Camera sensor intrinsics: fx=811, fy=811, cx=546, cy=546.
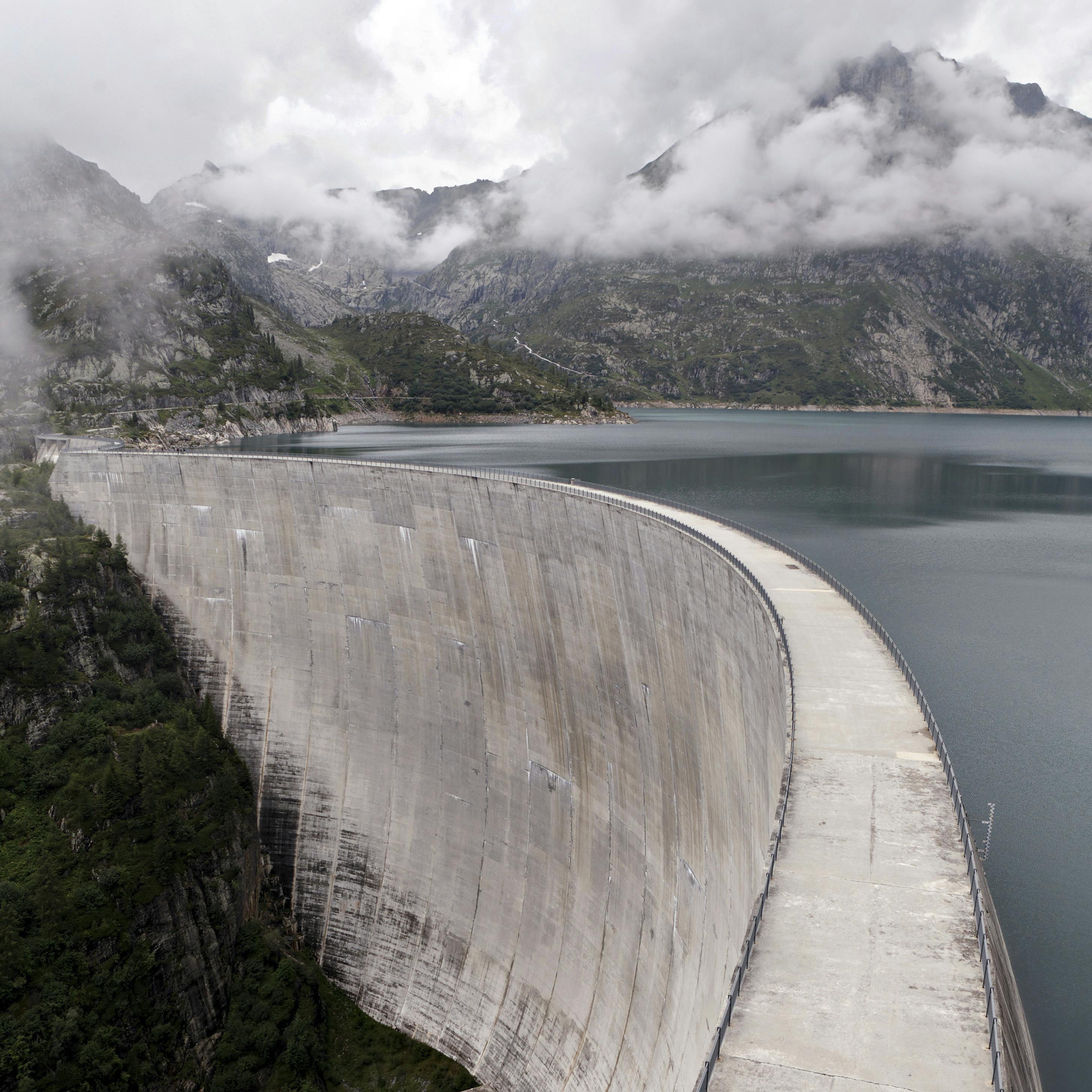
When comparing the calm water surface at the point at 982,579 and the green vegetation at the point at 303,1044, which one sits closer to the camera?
the calm water surface at the point at 982,579

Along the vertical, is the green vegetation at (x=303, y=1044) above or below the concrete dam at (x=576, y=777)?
below

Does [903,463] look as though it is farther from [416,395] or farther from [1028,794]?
[416,395]

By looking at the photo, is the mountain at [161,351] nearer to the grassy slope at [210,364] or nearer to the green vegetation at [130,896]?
the grassy slope at [210,364]

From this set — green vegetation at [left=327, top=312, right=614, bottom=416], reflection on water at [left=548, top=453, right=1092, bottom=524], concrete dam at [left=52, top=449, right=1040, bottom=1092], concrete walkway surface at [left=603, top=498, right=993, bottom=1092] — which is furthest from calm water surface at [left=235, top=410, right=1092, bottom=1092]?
green vegetation at [left=327, top=312, right=614, bottom=416]

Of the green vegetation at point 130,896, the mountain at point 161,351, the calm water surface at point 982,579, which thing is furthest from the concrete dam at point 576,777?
the mountain at point 161,351

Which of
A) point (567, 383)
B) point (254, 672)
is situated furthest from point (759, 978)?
point (567, 383)
